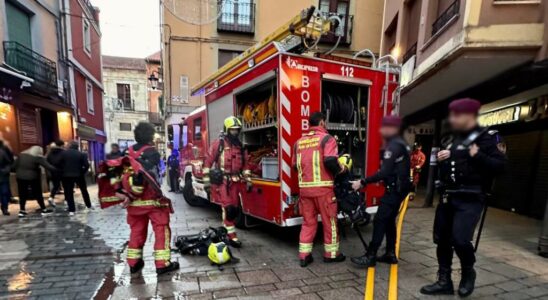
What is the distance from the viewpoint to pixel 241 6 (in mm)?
14305

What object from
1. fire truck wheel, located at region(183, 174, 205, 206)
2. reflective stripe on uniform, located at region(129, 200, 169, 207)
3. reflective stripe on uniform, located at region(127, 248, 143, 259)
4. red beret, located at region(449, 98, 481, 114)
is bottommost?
fire truck wheel, located at region(183, 174, 205, 206)

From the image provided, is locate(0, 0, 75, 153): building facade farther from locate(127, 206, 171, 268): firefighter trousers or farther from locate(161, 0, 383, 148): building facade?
locate(127, 206, 171, 268): firefighter trousers

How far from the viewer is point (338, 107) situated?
4.28 m

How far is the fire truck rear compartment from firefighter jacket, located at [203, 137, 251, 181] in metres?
1.40

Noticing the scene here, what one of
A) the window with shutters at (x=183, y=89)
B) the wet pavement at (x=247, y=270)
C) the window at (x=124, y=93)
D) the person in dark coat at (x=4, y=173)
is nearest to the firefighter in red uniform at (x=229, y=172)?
the wet pavement at (x=247, y=270)

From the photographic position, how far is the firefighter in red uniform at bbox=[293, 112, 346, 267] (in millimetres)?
3350

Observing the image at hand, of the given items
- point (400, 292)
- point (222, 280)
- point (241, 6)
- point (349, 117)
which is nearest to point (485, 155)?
point (400, 292)

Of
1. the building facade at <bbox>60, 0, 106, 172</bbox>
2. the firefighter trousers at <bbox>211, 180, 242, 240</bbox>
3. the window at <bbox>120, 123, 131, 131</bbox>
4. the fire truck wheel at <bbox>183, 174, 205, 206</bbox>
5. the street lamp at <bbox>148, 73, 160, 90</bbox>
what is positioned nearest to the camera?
the firefighter trousers at <bbox>211, 180, 242, 240</bbox>

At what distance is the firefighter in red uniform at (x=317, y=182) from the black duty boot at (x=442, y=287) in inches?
41.7

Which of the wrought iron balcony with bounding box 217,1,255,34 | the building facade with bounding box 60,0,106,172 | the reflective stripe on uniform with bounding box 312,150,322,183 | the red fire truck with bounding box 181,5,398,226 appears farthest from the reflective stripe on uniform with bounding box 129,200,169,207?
the wrought iron balcony with bounding box 217,1,255,34

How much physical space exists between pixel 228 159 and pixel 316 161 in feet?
4.90

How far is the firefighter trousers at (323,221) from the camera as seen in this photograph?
11.4 ft

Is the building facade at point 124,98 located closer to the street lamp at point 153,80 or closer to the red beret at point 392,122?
the street lamp at point 153,80

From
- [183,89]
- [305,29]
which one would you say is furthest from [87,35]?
[305,29]
